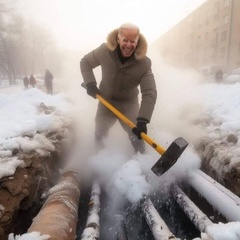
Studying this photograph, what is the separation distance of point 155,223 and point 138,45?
2.13m

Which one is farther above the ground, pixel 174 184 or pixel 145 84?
pixel 145 84

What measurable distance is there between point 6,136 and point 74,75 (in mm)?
8989

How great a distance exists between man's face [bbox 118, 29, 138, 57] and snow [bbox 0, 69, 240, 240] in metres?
1.40

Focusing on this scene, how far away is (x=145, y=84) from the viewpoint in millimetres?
3951

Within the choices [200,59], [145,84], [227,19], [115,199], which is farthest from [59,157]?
[200,59]

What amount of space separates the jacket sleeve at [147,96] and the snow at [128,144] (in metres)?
0.64

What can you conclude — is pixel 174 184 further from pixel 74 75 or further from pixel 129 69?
pixel 74 75

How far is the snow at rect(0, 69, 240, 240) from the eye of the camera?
3.37 metres

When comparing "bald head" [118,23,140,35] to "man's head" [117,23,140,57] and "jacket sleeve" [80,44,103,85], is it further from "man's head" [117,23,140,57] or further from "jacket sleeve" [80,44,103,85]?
"jacket sleeve" [80,44,103,85]

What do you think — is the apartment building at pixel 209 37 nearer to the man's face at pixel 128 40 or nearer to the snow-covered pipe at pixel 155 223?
the man's face at pixel 128 40

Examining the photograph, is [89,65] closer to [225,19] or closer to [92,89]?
[92,89]

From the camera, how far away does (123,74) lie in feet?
13.0

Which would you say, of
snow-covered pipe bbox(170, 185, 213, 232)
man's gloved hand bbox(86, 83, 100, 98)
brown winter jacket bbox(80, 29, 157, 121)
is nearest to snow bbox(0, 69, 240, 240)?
snow-covered pipe bbox(170, 185, 213, 232)

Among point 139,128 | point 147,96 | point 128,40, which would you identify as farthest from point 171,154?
point 128,40
